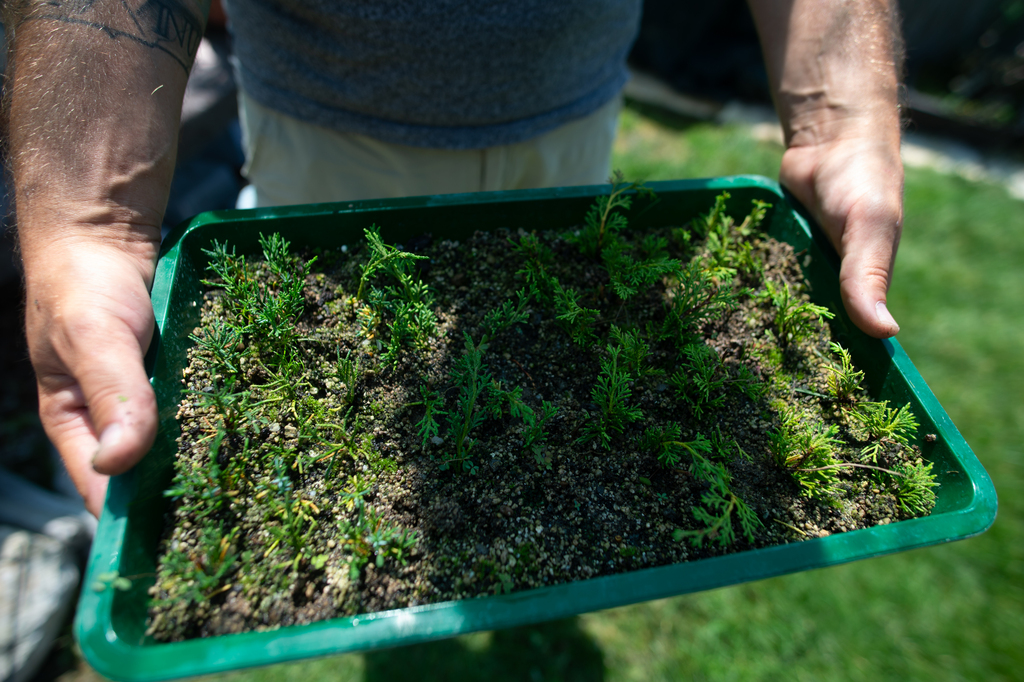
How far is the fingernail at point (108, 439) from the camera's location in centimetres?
113

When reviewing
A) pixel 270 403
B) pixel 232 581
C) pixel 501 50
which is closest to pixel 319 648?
pixel 232 581

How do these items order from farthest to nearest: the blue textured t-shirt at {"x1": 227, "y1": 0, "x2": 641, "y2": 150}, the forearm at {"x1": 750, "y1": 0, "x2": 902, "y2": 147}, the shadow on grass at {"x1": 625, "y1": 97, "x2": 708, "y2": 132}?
the shadow on grass at {"x1": 625, "y1": 97, "x2": 708, "y2": 132}
the forearm at {"x1": 750, "y1": 0, "x2": 902, "y2": 147}
the blue textured t-shirt at {"x1": 227, "y1": 0, "x2": 641, "y2": 150}

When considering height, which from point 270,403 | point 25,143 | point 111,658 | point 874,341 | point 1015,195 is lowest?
point 1015,195

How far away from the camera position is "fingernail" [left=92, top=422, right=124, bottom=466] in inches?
44.6

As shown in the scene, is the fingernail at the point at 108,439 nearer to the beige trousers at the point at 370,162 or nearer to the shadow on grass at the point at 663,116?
the beige trousers at the point at 370,162

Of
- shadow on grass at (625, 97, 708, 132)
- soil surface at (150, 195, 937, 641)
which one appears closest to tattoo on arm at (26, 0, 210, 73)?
soil surface at (150, 195, 937, 641)

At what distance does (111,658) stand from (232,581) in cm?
24

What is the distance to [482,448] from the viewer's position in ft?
4.86

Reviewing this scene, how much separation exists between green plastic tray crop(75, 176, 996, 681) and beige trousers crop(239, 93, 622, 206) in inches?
16.8

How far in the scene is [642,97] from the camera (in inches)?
225

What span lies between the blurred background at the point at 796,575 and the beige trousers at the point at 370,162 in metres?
0.42

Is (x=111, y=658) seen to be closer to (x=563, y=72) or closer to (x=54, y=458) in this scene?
(x=563, y=72)

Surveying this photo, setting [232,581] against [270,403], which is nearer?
[232,581]

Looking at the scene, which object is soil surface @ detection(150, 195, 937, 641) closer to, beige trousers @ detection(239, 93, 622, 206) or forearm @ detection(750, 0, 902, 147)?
beige trousers @ detection(239, 93, 622, 206)
